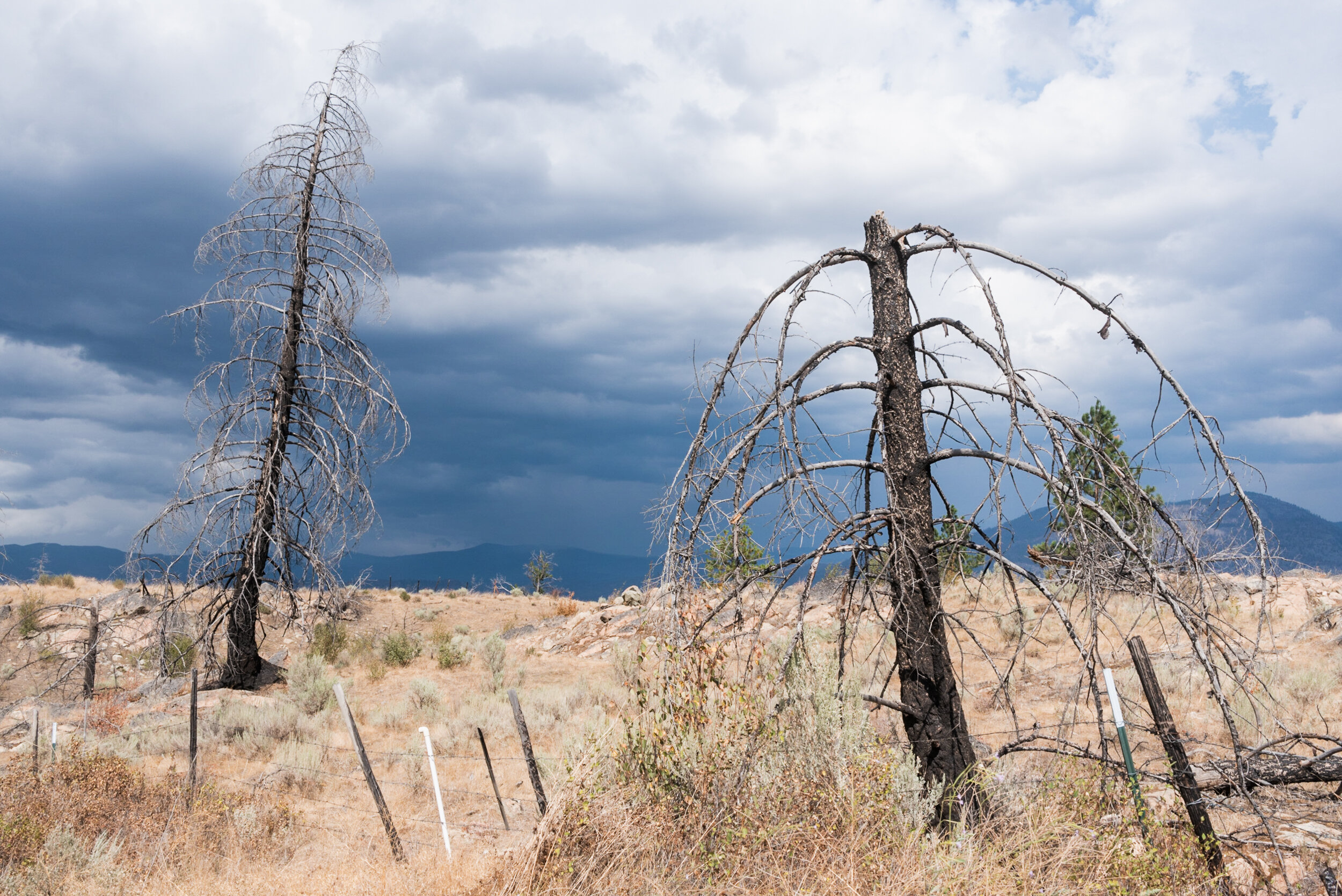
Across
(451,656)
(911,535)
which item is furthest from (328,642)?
(911,535)

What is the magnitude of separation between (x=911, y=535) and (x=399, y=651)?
17.9 metres

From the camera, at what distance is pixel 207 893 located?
6438 millimetres

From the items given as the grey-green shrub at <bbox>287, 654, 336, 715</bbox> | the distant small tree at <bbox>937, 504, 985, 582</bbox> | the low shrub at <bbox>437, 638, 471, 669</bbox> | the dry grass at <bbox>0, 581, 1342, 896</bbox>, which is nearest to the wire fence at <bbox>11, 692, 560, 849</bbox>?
the dry grass at <bbox>0, 581, 1342, 896</bbox>

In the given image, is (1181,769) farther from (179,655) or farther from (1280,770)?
(179,655)

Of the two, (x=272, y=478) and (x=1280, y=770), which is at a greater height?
(x=272, y=478)

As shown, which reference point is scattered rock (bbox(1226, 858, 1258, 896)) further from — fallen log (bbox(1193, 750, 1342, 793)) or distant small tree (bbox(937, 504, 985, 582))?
distant small tree (bbox(937, 504, 985, 582))

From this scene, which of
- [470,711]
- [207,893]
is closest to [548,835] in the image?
[207,893]

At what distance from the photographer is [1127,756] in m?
5.66

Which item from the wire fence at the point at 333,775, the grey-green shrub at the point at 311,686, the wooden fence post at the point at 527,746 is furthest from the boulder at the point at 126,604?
the wooden fence post at the point at 527,746

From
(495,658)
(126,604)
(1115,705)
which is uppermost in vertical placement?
(1115,705)

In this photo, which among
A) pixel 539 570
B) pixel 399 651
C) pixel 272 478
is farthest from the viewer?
pixel 539 570

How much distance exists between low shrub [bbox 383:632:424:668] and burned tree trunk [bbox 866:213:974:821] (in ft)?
56.6

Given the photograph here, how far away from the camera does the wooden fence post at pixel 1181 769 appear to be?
5598mm

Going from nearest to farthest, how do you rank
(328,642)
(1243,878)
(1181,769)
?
(1181,769) → (1243,878) → (328,642)
